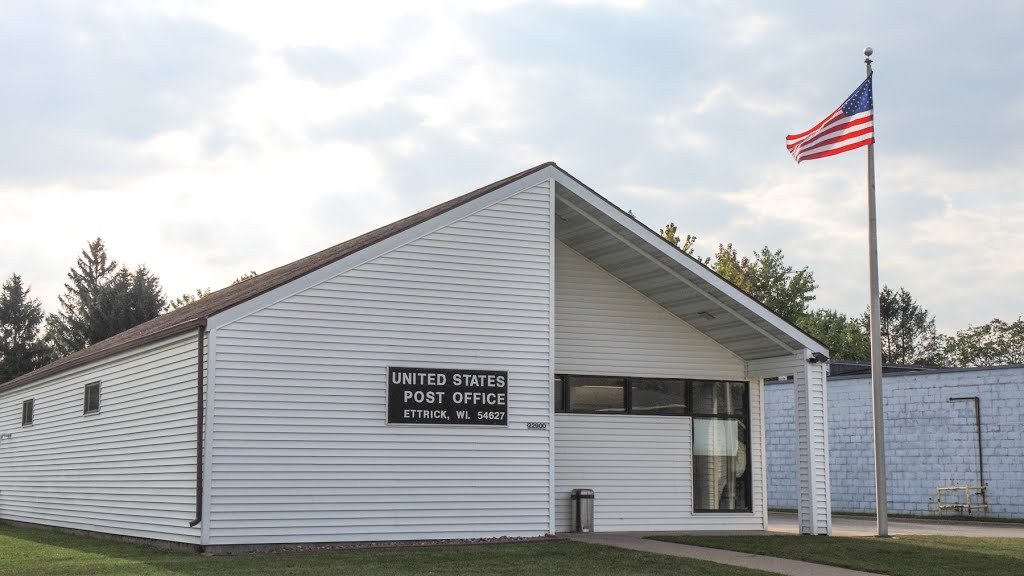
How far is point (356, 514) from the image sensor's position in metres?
15.3

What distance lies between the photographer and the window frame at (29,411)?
22.6 metres

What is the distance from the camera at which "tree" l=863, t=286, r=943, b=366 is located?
285 ft

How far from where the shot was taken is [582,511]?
18.4 metres

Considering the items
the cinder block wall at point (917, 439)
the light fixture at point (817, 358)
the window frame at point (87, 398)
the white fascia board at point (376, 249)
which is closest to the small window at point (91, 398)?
the window frame at point (87, 398)

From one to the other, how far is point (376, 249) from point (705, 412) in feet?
24.0

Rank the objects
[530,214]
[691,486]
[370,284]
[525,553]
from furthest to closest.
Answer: [691,486]
[530,214]
[370,284]
[525,553]

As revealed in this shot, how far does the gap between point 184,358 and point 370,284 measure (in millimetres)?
2732

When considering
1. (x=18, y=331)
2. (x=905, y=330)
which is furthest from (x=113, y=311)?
(x=905, y=330)

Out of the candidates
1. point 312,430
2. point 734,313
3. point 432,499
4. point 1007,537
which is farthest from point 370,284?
point 1007,537

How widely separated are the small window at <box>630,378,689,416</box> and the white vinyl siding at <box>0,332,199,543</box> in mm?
7916

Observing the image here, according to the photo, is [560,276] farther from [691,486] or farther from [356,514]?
[356,514]

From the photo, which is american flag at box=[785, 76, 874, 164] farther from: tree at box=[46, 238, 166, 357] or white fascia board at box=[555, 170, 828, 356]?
tree at box=[46, 238, 166, 357]

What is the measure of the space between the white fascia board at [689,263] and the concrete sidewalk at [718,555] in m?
4.11

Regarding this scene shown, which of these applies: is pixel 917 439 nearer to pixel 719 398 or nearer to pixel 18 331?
pixel 719 398
